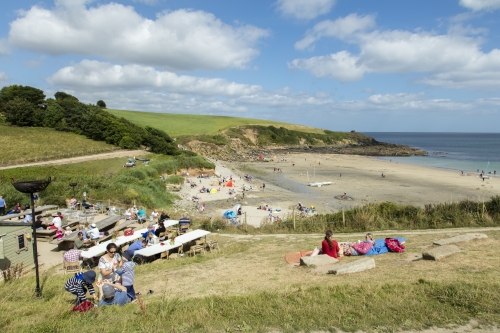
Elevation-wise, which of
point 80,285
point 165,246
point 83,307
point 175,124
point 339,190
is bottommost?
point 339,190

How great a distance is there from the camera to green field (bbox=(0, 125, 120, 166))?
37.2 meters

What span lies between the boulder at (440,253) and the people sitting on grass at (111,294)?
294 inches

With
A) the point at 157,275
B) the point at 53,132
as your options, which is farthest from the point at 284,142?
the point at 157,275

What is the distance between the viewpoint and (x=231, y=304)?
244 inches

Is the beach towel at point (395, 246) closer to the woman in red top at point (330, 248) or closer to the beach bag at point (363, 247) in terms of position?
the beach bag at point (363, 247)

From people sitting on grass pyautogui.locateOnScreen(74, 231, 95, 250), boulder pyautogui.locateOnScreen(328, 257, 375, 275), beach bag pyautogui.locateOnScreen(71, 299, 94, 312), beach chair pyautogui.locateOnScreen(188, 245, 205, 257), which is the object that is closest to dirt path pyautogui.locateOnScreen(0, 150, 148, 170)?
people sitting on grass pyautogui.locateOnScreen(74, 231, 95, 250)

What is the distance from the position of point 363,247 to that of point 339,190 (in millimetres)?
25704

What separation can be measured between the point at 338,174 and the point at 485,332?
43.6 metres

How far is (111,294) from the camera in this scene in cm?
663

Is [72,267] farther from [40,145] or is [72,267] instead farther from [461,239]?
[40,145]

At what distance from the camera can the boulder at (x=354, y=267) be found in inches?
316

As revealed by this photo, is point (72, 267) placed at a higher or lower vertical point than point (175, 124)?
lower

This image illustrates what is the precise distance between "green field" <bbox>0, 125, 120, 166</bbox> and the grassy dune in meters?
33.8

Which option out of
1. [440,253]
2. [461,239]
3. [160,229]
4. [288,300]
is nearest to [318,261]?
[288,300]
